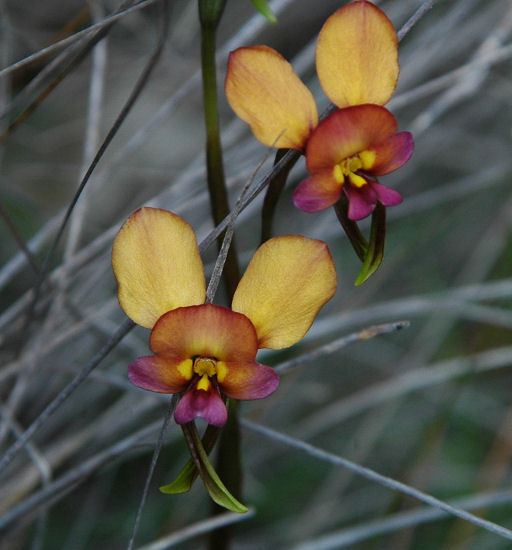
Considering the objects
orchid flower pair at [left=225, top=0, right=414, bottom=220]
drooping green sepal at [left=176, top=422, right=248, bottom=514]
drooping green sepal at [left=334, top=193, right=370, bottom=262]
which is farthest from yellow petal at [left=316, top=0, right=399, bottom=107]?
drooping green sepal at [left=176, top=422, right=248, bottom=514]

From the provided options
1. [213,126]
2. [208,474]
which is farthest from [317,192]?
[208,474]

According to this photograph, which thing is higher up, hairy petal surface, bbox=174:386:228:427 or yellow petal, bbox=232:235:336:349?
yellow petal, bbox=232:235:336:349

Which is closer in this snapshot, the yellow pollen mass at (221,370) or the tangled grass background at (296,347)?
the yellow pollen mass at (221,370)

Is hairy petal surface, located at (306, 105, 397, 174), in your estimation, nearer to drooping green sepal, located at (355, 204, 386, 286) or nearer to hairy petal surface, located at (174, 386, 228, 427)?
drooping green sepal, located at (355, 204, 386, 286)

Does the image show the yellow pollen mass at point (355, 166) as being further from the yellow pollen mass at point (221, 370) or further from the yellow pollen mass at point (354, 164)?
the yellow pollen mass at point (221, 370)

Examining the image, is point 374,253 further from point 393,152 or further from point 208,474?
point 208,474

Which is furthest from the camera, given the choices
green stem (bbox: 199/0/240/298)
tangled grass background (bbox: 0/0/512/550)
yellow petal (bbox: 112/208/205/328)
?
tangled grass background (bbox: 0/0/512/550)

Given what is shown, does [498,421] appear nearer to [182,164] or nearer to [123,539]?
[123,539]

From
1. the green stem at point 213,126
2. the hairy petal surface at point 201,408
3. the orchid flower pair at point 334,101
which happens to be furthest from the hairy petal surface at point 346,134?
the hairy petal surface at point 201,408
